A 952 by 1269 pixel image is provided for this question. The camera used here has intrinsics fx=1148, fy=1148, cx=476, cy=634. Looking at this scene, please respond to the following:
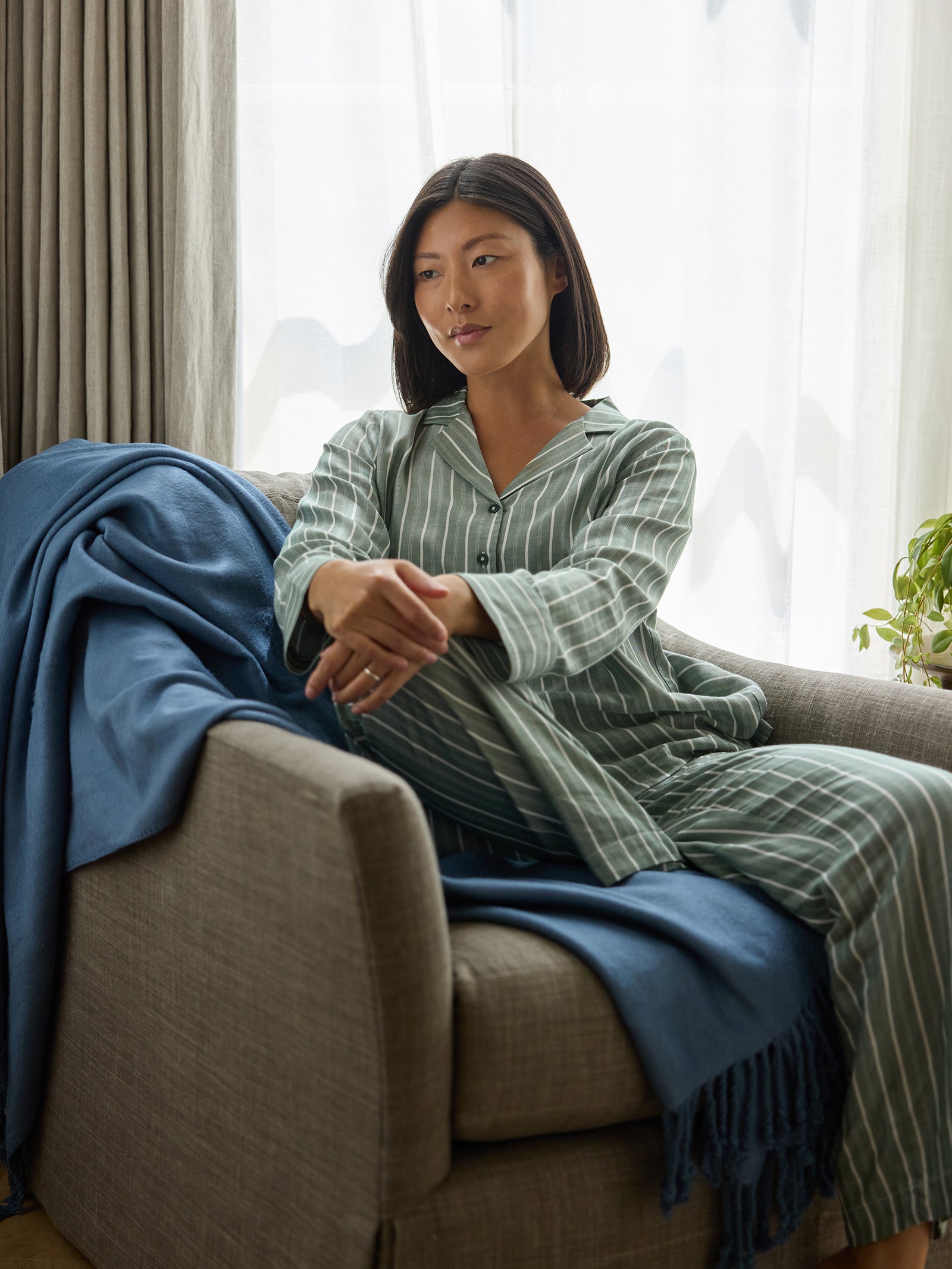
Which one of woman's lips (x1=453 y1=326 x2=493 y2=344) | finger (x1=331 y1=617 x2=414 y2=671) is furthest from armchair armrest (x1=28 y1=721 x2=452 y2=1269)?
woman's lips (x1=453 y1=326 x2=493 y2=344)

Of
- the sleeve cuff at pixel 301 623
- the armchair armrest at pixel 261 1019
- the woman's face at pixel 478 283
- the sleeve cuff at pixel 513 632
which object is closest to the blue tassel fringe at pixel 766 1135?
the armchair armrest at pixel 261 1019

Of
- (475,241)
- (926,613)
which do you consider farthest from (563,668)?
(926,613)

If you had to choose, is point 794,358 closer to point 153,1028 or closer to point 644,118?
point 644,118

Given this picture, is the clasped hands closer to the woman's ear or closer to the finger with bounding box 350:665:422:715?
the finger with bounding box 350:665:422:715

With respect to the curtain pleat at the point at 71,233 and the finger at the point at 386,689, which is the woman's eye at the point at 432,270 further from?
the curtain pleat at the point at 71,233

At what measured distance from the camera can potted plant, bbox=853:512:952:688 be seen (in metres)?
1.84

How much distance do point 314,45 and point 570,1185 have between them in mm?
2008

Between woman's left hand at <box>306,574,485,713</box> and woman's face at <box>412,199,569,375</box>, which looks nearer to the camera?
woman's left hand at <box>306,574,485,713</box>

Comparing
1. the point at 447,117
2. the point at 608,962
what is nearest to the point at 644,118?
the point at 447,117

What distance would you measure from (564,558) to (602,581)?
19 centimetres

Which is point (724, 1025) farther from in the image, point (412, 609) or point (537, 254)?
point (537, 254)

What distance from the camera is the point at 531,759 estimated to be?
1.13 meters

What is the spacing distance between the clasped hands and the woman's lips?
1.41 ft

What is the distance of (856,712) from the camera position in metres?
1.41
